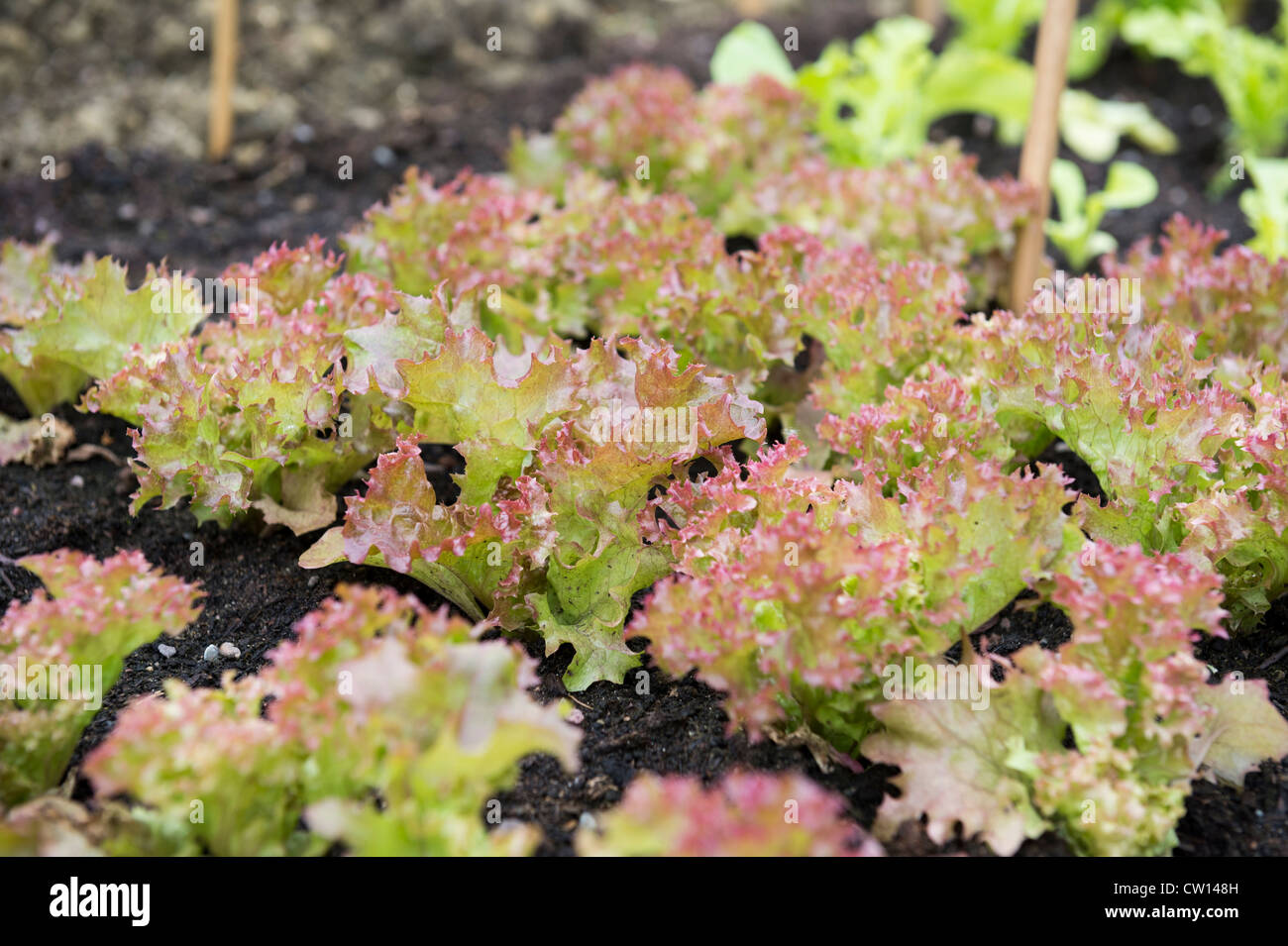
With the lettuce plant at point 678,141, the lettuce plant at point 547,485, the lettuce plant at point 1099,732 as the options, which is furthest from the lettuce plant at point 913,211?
the lettuce plant at point 1099,732

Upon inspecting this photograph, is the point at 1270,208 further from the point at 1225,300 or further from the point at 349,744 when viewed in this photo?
the point at 349,744

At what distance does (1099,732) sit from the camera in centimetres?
190

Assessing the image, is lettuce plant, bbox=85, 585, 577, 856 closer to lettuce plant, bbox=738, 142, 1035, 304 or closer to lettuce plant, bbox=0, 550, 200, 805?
lettuce plant, bbox=0, 550, 200, 805

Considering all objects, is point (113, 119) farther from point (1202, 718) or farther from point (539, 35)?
point (1202, 718)

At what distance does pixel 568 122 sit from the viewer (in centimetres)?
445

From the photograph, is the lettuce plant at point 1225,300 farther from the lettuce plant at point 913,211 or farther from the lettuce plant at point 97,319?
the lettuce plant at point 97,319

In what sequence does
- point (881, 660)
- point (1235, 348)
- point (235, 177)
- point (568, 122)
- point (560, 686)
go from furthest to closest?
point (235, 177) < point (568, 122) < point (1235, 348) < point (560, 686) < point (881, 660)

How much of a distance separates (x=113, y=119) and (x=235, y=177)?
2.34 feet

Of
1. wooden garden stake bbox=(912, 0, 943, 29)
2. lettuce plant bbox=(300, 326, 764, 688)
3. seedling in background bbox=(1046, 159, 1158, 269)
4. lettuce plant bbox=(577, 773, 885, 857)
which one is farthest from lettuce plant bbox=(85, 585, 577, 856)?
wooden garden stake bbox=(912, 0, 943, 29)

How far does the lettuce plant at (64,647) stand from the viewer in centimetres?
189

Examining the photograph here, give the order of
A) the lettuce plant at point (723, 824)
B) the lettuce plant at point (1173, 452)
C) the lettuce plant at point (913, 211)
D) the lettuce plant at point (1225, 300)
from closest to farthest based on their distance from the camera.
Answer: the lettuce plant at point (723, 824) < the lettuce plant at point (1173, 452) < the lettuce plant at point (1225, 300) < the lettuce plant at point (913, 211)

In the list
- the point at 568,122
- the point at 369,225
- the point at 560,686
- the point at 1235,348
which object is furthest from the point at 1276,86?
the point at 560,686

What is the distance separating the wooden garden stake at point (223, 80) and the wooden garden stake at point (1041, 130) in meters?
3.11
